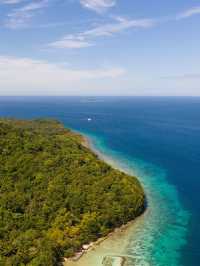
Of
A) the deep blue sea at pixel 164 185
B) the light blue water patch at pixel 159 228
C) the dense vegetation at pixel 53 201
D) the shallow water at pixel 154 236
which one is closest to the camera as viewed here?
the dense vegetation at pixel 53 201

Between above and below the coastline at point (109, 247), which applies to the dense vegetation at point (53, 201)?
above

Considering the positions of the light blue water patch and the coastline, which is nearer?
the coastline

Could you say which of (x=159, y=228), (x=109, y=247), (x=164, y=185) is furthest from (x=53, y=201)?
(x=164, y=185)

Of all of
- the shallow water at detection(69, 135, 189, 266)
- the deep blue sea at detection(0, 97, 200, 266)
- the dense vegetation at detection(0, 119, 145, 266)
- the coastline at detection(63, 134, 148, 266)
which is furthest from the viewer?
the deep blue sea at detection(0, 97, 200, 266)

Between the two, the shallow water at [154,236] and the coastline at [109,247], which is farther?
the shallow water at [154,236]

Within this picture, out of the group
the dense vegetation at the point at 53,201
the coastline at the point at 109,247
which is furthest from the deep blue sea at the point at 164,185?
the dense vegetation at the point at 53,201

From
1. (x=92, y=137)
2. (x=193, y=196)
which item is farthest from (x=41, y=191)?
(x=92, y=137)

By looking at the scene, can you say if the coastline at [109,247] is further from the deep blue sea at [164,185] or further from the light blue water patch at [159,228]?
the deep blue sea at [164,185]

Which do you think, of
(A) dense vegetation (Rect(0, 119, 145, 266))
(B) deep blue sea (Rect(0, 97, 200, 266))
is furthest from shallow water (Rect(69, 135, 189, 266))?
(A) dense vegetation (Rect(0, 119, 145, 266))

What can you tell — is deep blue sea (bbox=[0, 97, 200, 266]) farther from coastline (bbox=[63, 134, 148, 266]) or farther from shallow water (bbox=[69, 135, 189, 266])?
coastline (bbox=[63, 134, 148, 266])
